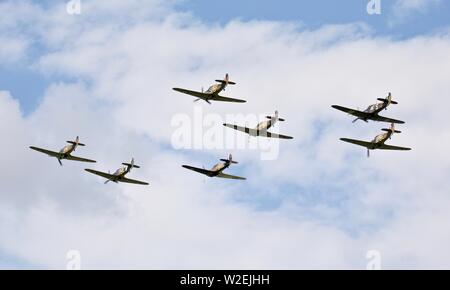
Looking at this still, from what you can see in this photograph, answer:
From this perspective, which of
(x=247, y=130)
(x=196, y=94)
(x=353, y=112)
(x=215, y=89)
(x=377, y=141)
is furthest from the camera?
(x=196, y=94)

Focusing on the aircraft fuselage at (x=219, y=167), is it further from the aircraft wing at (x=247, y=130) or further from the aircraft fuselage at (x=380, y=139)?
the aircraft fuselage at (x=380, y=139)

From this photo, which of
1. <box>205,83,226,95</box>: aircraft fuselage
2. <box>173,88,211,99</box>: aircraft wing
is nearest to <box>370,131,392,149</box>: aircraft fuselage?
<box>205,83,226,95</box>: aircraft fuselage

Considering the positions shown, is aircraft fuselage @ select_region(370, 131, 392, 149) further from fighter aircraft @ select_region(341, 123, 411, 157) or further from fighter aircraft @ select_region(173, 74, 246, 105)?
fighter aircraft @ select_region(173, 74, 246, 105)

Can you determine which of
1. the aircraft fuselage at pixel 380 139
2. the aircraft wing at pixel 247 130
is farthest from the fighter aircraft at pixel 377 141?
the aircraft wing at pixel 247 130

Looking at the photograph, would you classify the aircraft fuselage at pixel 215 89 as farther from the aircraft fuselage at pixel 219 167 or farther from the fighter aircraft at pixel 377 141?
the fighter aircraft at pixel 377 141

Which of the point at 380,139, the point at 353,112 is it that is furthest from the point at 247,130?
the point at 380,139

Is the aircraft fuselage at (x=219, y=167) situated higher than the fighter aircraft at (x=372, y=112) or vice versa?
the fighter aircraft at (x=372, y=112)

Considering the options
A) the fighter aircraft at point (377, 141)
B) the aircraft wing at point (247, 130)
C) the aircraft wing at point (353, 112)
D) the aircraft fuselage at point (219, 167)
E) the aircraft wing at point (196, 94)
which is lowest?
the aircraft fuselage at point (219, 167)

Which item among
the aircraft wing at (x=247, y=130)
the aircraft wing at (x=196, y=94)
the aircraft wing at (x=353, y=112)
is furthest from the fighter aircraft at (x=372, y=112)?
the aircraft wing at (x=196, y=94)

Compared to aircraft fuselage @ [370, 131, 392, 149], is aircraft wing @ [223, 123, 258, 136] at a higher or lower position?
higher

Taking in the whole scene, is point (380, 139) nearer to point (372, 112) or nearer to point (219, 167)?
point (372, 112)

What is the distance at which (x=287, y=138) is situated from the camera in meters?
192

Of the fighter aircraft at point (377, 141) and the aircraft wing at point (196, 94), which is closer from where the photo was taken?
the fighter aircraft at point (377, 141)
